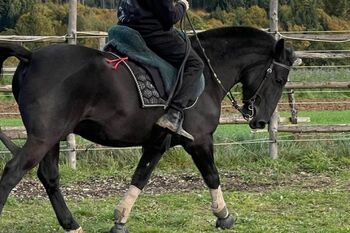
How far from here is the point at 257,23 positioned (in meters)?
21.0

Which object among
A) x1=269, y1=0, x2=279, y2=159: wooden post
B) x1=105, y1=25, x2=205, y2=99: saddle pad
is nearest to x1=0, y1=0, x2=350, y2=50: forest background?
x1=269, y1=0, x2=279, y2=159: wooden post

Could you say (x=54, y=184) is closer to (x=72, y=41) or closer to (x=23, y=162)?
(x=23, y=162)

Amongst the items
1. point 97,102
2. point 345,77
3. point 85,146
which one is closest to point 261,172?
point 85,146

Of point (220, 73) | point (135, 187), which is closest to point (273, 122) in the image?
point (220, 73)

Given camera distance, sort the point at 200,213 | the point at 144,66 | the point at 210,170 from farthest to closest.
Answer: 1. the point at 200,213
2. the point at 210,170
3. the point at 144,66

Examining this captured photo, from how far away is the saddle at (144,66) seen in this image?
5.31m

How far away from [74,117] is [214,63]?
1712 mm

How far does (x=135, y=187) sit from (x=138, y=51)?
1275 millimetres

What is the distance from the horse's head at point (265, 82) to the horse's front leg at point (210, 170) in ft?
2.30

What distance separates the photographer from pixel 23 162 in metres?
4.78

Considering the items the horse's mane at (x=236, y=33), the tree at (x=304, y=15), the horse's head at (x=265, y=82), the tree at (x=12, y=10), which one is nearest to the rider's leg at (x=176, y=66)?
the horse's mane at (x=236, y=33)

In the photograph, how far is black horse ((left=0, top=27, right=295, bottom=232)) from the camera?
4.81 meters

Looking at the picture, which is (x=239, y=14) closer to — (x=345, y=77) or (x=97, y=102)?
(x=345, y=77)

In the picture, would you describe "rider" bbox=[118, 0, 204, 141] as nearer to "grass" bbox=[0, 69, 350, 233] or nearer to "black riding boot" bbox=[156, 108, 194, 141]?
"black riding boot" bbox=[156, 108, 194, 141]
